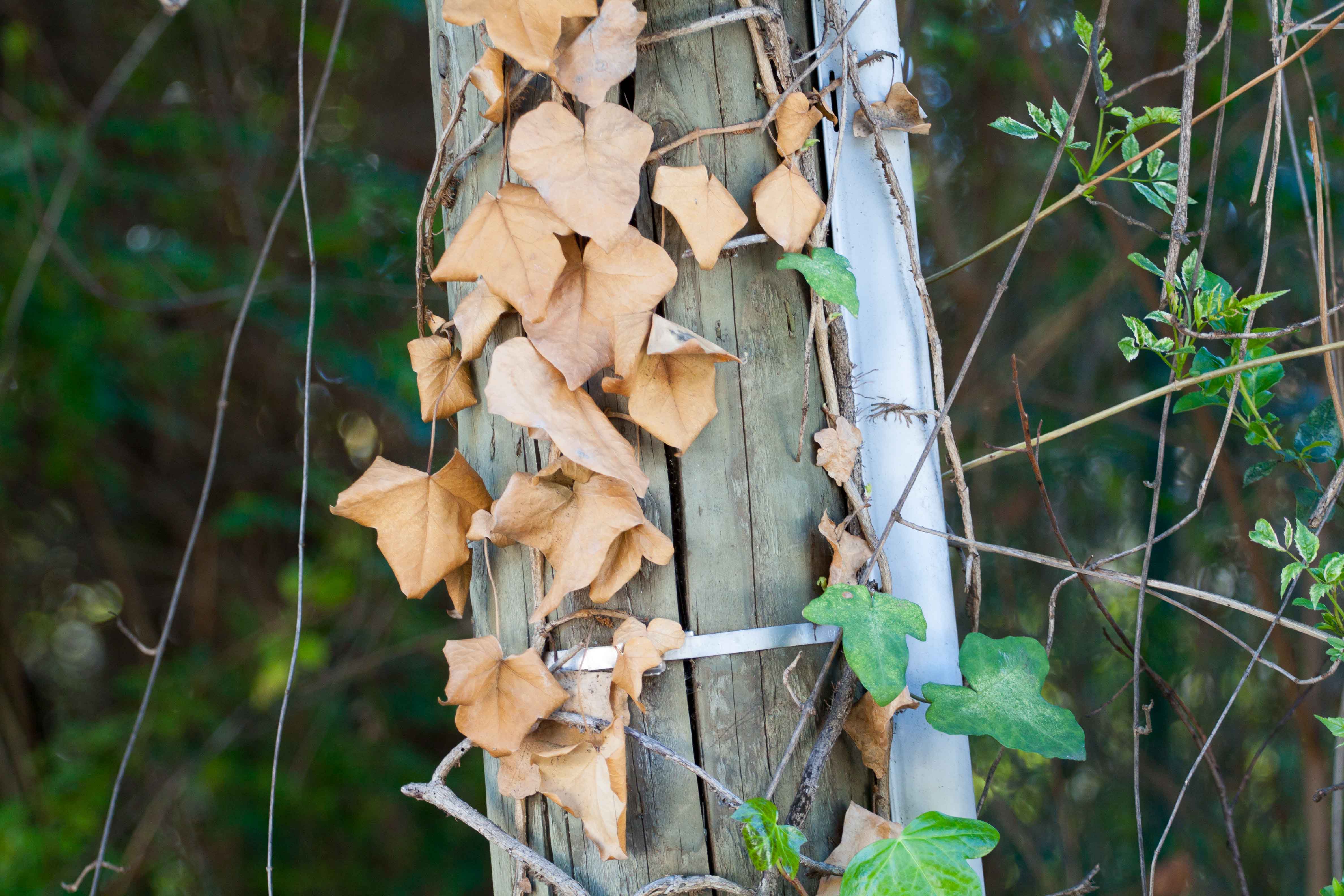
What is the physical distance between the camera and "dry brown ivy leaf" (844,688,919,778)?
679mm

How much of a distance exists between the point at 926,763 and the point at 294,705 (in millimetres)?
2463

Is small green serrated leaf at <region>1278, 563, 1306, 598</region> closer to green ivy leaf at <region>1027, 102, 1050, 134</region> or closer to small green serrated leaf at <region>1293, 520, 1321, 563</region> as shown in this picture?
small green serrated leaf at <region>1293, 520, 1321, 563</region>

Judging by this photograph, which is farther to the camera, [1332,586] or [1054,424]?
[1054,424]

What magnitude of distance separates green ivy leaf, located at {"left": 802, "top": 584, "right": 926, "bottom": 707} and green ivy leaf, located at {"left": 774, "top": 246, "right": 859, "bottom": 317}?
0.70 feet

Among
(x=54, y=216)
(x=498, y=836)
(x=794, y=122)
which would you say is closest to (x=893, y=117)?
(x=794, y=122)

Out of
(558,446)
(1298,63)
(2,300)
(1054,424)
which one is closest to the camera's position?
(558,446)

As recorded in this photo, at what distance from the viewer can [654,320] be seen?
618 millimetres

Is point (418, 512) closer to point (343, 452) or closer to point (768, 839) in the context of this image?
point (768, 839)

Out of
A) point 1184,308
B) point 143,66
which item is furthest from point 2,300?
point 1184,308

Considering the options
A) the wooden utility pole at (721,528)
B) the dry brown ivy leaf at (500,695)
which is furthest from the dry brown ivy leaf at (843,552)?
the dry brown ivy leaf at (500,695)

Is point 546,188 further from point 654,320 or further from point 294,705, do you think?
point 294,705

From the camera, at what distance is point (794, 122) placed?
2.26ft

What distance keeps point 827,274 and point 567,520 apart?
0.88 feet

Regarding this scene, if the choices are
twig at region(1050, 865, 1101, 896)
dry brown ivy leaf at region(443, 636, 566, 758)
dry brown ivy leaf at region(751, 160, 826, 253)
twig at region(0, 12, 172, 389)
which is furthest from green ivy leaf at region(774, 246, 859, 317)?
twig at region(0, 12, 172, 389)
